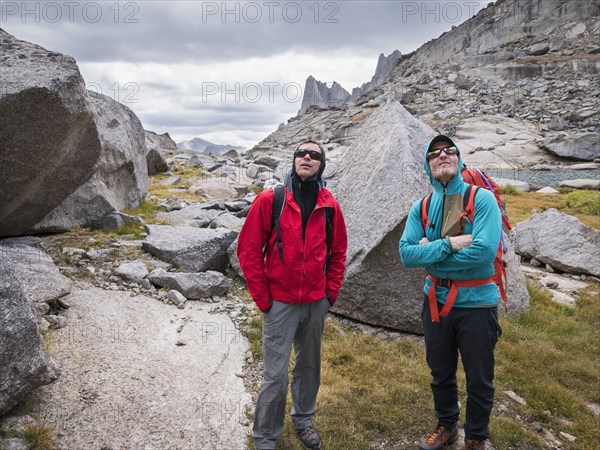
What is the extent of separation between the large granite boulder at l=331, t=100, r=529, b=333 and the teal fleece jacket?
3.02m

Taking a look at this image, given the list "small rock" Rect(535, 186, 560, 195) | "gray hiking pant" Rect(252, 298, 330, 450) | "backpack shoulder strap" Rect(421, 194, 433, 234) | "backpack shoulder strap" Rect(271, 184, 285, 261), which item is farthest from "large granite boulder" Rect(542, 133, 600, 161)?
"backpack shoulder strap" Rect(271, 184, 285, 261)

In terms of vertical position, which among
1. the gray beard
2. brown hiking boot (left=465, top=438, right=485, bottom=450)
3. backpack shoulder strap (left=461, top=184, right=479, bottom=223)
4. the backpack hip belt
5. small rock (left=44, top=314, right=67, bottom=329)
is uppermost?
the gray beard

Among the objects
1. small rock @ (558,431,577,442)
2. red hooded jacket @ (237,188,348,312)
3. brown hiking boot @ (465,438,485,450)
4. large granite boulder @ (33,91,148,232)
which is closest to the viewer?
red hooded jacket @ (237,188,348,312)

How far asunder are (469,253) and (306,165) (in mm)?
2035

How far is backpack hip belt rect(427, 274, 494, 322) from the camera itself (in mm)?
4727

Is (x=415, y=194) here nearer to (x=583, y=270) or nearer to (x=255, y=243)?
(x=255, y=243)

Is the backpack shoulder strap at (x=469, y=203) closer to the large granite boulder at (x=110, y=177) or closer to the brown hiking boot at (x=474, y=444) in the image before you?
the brown hiking boot at (x=474, y=444)

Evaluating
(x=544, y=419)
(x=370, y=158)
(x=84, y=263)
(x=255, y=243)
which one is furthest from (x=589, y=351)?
(x=84, y=263)

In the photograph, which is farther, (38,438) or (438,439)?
(438,439)

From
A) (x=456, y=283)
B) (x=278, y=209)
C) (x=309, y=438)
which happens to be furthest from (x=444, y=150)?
(x=309, y=438)

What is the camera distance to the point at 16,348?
4688 millimetres

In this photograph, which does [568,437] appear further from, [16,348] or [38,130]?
[38,130]

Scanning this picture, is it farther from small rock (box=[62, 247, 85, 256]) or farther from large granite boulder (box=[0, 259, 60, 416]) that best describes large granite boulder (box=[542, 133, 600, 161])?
large granite boulder (box=[0, 259, 60, 416])

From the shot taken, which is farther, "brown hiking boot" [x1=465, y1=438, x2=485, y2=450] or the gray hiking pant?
"brown hiking boot" [x1=465, y1=438, x2=485, y2=450]
